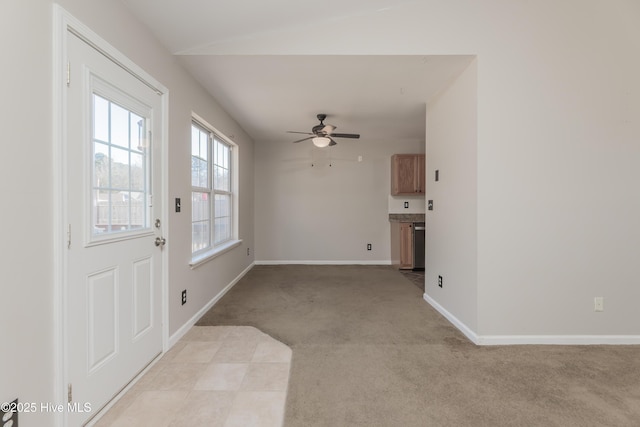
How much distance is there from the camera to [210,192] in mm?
3557

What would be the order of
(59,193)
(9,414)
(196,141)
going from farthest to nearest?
(196,141), (59,193), (9,414)

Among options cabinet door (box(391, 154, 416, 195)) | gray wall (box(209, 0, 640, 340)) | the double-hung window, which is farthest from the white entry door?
cabinet door (box(391, 154, 416, 195))

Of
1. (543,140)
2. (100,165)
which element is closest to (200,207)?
(100,165)

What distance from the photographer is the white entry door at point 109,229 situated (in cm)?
143

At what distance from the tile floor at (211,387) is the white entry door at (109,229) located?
14 centimetres

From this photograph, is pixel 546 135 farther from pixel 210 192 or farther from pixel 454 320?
pixel 210 192

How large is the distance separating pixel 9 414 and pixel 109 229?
0.90 m

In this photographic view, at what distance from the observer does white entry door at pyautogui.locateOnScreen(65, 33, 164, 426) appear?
56.5 inches

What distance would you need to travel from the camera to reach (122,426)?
1.50 meters

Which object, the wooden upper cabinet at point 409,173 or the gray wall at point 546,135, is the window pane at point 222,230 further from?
the wooden upper cabinet at point 409,173

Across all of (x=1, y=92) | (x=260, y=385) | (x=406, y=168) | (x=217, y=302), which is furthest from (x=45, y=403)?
(x=406, y=168)

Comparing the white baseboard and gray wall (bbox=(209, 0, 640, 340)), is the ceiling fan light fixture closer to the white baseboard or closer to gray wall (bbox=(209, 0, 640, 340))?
gray wall (bbox=(209, 0, 640, 340))

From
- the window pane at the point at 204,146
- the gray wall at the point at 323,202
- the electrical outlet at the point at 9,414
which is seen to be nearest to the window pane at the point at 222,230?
the window pane at the point at 204,146

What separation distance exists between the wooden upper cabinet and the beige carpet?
2.60 meters
